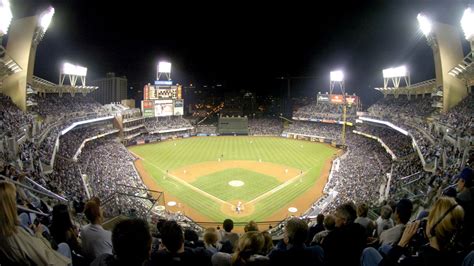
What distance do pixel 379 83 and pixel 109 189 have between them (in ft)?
230

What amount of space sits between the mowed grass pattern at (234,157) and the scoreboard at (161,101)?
22.7 feet

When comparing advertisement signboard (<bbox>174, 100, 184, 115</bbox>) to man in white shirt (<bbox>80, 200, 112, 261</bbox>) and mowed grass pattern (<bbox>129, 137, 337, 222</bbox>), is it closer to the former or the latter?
mowed grass pattern (<bbox>129, 137, 337, 222</bbox>)

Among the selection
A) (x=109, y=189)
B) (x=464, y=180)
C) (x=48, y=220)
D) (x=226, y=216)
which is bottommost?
(x=226, y=216)

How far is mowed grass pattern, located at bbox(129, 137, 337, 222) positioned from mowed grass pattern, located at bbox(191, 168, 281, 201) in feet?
4.49

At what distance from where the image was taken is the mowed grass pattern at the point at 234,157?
25203 mm

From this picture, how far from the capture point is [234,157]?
4216 cm

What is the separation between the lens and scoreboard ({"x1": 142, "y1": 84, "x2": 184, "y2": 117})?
56781 mm

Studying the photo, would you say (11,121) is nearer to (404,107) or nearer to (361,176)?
(361,176)

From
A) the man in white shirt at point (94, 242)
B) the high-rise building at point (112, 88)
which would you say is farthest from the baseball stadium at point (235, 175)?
the high-rise building at point (112, 88)

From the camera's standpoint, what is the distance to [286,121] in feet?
235

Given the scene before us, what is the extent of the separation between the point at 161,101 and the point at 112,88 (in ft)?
131

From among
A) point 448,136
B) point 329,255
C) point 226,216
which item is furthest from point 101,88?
point 329,255

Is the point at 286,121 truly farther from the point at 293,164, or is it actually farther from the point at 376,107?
the point at 293,164

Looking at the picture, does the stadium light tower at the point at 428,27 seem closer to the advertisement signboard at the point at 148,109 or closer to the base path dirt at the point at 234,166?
the base path dirt at the point at 234,166
